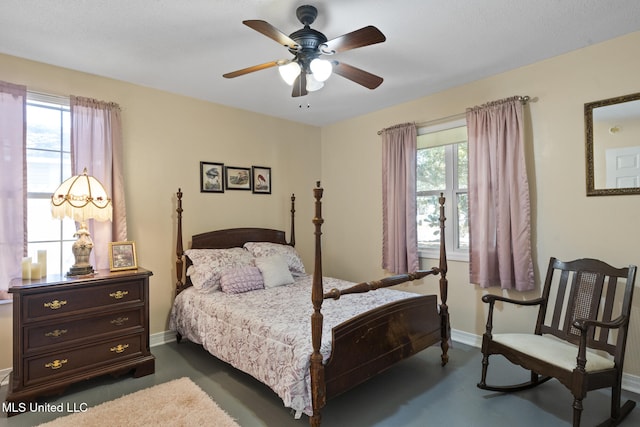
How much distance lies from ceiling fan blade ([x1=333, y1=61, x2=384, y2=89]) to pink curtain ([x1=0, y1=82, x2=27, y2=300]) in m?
2.57

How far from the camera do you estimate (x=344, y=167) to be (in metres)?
4.65

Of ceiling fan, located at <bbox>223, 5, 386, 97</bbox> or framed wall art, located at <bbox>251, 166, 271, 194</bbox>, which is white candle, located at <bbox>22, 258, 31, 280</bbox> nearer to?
ceiling fan, located at <bbox>223, 5, 386, 97</bbox>

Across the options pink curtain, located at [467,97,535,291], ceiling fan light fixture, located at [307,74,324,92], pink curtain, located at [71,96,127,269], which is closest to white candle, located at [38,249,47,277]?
pink curtain, located at [71,96,127,269]

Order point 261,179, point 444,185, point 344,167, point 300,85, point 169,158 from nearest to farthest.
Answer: point 300,85 → point 169,158 → point 444,185 → point 261,179 → point 344,167

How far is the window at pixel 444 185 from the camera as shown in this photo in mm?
3570

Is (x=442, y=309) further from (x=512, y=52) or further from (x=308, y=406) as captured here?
(x=512, y=52)

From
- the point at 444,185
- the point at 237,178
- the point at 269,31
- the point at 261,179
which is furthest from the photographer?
the point at 261,179

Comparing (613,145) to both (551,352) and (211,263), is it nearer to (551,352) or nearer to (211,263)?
(551,352)

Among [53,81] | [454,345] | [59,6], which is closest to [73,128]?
[53,81]

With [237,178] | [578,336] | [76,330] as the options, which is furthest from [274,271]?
[578,336]

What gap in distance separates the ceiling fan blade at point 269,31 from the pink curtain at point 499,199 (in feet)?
6.65

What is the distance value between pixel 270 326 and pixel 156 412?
36.2 inches

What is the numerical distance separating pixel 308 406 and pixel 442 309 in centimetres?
151

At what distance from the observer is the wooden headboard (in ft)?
11.5
